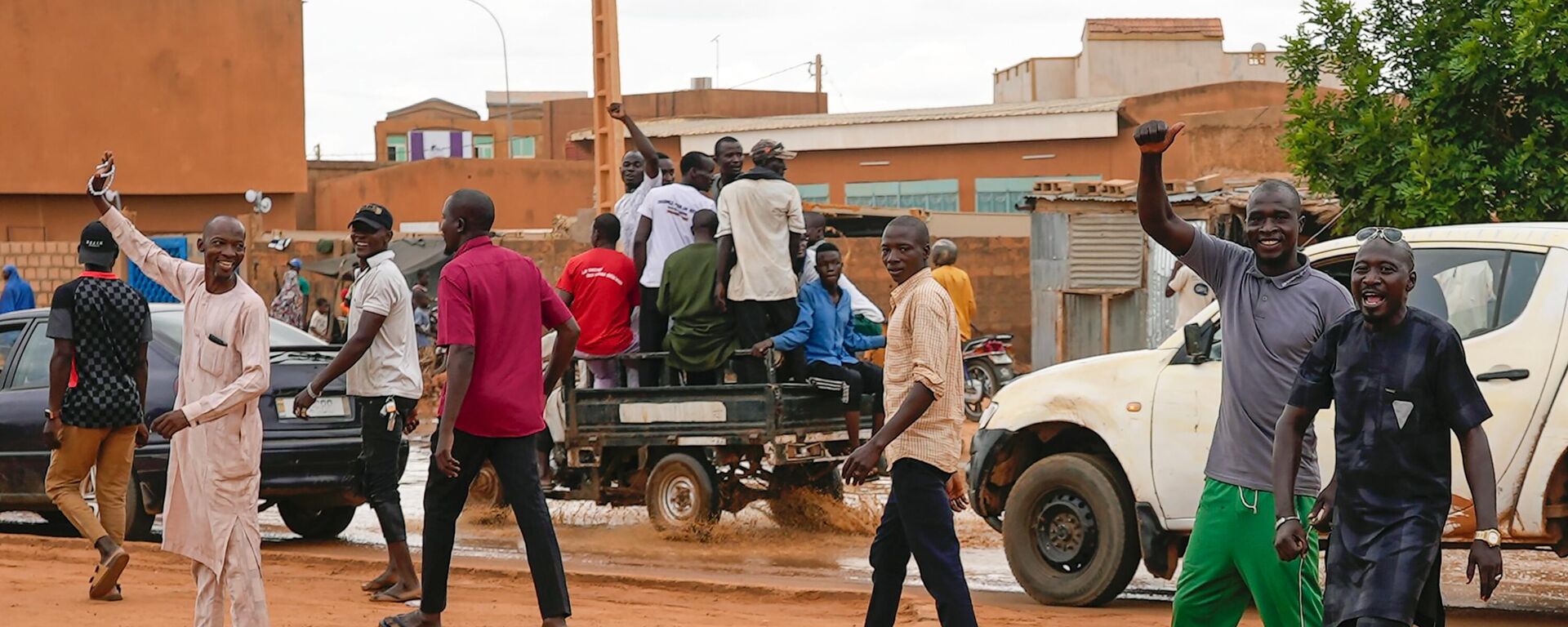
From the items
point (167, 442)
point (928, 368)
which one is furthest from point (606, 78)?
point (928, 368)

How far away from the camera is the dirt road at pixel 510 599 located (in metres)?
8.12

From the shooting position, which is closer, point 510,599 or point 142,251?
point 142,251

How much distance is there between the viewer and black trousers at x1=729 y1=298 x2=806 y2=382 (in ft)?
35.3

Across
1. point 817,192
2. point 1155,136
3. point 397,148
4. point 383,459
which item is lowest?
point 383,459

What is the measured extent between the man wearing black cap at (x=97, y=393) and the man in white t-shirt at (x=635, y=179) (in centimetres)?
346

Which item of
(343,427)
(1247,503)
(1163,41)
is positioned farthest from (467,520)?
Result: (1163,41)

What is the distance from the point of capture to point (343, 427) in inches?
431

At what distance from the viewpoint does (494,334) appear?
273 inches

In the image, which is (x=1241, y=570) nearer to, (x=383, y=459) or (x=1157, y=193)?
(x=1157, y=193)

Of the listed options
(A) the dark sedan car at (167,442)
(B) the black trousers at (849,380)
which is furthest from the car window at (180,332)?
(B) the black trousers at (849,380)

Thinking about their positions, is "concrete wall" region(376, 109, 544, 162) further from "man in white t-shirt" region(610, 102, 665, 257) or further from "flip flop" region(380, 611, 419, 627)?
"flip flop" region(380, 611, 419, 627)

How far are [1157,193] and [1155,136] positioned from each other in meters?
0.21

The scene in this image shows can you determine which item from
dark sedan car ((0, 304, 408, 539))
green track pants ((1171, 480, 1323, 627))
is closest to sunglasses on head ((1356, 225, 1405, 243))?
green track pants ((1171, 480, 1323, 627))

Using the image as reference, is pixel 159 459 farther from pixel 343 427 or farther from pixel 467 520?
pixel 467 520
